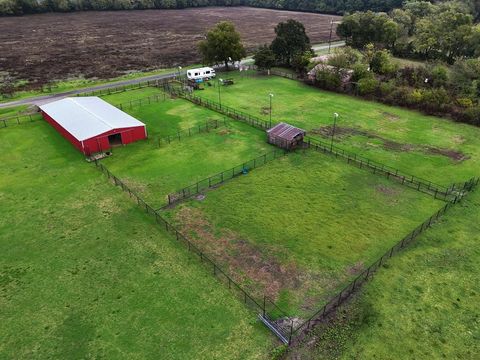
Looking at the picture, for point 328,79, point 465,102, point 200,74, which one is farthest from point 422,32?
point 200,74

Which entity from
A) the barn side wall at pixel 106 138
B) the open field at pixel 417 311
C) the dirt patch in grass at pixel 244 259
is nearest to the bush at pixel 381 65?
the open field at pixel 417 311

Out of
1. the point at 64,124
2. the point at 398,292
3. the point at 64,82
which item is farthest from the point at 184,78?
the point at 398,292

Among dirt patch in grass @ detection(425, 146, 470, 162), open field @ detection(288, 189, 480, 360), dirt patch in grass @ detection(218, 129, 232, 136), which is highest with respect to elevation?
dirt patch in grass @ detection(218, 129, 232, 136)

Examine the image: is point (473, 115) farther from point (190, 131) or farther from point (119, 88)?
point (119, 88)

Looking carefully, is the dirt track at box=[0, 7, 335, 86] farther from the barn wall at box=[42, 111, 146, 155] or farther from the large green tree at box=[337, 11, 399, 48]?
the barn wall at box=[42, 111, 146, 155]

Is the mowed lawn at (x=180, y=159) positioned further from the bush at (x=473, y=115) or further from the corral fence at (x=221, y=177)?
the bush at (x=473, y=115)

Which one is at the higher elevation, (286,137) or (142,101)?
(286,137)

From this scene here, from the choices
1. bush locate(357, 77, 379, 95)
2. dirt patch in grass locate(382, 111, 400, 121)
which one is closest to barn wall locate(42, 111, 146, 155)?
dirt patch in grass locate(382, 111, 400, 121)
